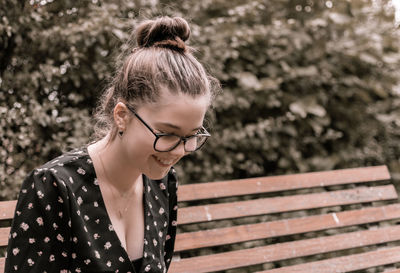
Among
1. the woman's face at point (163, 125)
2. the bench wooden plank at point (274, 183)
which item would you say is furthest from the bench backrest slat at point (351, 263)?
the woman's face at point (163, 125)

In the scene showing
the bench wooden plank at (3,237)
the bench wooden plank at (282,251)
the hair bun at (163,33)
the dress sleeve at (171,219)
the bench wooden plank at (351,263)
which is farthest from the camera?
the bench wooden plank at (351,263)

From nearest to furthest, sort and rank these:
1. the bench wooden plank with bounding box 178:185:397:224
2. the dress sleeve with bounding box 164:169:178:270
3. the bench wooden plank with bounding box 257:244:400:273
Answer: the dress sleeve with bounding box 164:169:178:270 < the bench wooden plank with bounding box 178:185:397:224 < the bench wooden plank with bounding box 257:244:400:273

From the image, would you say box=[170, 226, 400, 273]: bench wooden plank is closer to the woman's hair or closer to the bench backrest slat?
the bench backrest slat

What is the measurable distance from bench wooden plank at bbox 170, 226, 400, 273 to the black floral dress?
412 millimetres

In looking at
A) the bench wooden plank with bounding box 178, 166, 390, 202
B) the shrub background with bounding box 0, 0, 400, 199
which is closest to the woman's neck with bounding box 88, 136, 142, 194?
the bench wooden plank with bounding box 178, 166, 390, 202

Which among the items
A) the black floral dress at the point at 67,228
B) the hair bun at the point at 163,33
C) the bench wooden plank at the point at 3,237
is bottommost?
the bench wooden plank at the point at 3,237

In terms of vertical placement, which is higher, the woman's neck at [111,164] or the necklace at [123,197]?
the woman's neck at [111,164]

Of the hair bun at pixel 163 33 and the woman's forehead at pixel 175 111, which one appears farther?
the hair bun at pixel 163 33

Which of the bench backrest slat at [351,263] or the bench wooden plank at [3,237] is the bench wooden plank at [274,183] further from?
the bench wooden plank at [3,237]

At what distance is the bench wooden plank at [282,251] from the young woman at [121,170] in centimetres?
42

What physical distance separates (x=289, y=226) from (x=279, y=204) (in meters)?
0.14

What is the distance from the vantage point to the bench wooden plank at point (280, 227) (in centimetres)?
243

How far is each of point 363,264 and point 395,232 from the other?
37cm

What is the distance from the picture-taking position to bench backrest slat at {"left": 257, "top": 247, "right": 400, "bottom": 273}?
2.66m
